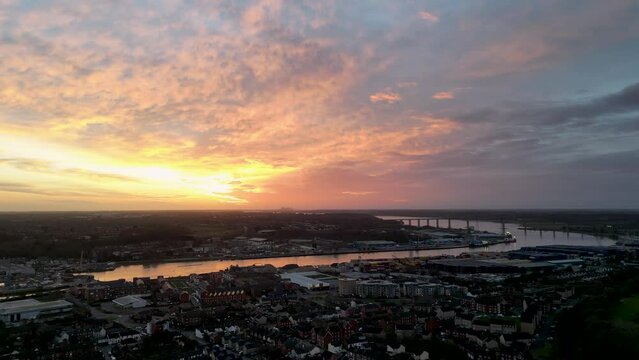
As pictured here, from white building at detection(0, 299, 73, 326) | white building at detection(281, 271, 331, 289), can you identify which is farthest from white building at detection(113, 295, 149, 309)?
white building at detection(281, 271, 331, 289)

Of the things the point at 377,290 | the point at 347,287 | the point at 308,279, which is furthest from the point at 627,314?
the point at 308,279

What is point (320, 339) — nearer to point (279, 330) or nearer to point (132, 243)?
point (279, 330)

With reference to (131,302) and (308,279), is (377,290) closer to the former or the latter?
(308,279)

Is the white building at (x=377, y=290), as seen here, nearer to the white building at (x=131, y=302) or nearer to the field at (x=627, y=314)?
the field at (x=627, y=314)

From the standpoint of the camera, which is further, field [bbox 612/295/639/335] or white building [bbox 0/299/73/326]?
white building [bbox 0/299/73/326]

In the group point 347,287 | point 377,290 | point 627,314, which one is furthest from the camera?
point 347,287

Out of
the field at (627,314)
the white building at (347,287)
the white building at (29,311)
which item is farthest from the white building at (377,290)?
the white building at (29,311)

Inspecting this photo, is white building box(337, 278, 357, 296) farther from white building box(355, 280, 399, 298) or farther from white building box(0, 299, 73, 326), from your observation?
white building box(0, 299, 73, 326)

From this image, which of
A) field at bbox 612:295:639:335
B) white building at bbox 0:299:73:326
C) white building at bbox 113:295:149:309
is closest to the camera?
field at bbox 612:295:639:335
